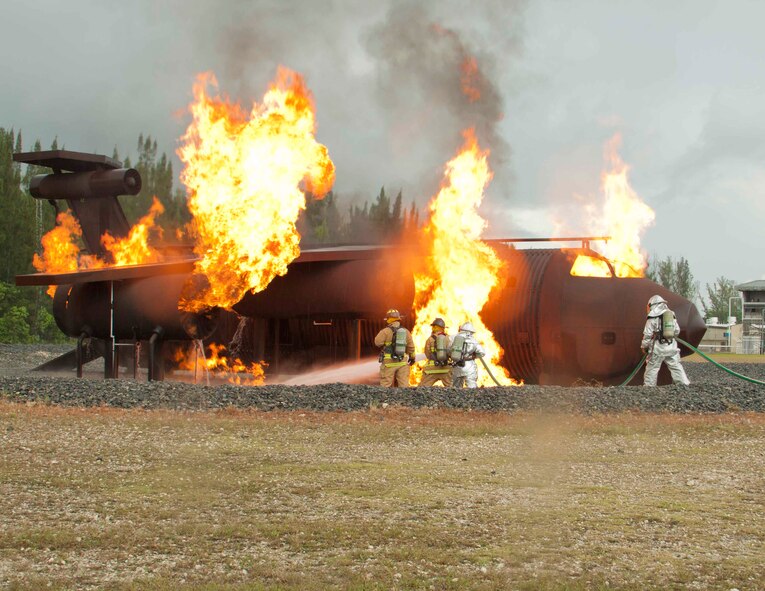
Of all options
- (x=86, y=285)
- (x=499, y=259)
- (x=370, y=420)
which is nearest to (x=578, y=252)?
(x=499, y=259)

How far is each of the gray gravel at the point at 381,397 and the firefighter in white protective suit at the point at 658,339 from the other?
127 cm

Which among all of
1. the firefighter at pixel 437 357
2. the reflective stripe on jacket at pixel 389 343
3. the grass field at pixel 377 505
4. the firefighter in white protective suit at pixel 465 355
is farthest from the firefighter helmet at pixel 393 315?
the grass field at pixel 377 505

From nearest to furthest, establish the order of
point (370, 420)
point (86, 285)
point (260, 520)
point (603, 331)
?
point (260, 520) < point (370, 420) < point (603, 331) < point (86, 285)

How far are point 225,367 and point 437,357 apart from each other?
857 cm

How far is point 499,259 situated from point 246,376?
8.14 metres

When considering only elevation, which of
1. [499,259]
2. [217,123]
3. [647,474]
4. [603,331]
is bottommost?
[647,474]

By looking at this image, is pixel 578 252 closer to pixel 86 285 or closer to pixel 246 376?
pixel 246 376

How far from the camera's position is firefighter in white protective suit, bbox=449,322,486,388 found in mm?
18875

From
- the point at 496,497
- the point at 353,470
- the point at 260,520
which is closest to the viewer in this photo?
the point at 260,520

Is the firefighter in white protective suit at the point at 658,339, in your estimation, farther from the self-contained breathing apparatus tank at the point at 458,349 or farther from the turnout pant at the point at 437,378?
the turnout pant at the point at 437,378

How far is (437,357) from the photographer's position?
1948 centimetres

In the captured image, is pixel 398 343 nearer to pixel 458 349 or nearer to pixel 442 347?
pixel 442 347

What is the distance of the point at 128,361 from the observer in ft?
96.2

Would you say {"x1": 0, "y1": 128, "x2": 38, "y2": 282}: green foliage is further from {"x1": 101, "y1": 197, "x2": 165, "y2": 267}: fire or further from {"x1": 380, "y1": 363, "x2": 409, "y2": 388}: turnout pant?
{"x1": 380, "y1": 363, "x2": 409, "y2": 388}: turnout pant
